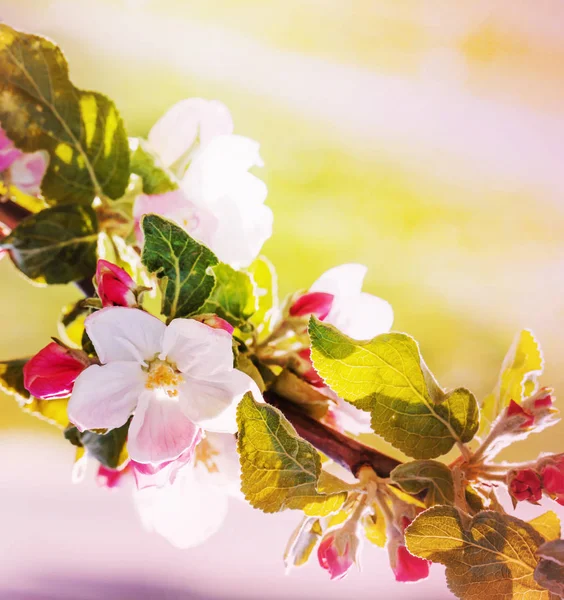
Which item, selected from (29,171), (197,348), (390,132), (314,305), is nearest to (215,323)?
(197,348)

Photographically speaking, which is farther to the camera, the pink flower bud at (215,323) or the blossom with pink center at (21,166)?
the blossom with pink center at (21,166)

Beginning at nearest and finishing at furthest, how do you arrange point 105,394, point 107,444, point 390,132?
point 105,394 < point 107,444 < point 390,132

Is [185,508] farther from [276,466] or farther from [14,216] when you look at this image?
[14,216]

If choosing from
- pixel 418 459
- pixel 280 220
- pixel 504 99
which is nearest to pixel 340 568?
pixel 418 459

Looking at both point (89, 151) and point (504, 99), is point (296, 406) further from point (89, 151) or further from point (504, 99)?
point (504, 99)

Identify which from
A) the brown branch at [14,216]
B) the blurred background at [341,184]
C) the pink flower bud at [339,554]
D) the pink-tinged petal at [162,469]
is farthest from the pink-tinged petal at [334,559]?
the blurred background at [341,184]

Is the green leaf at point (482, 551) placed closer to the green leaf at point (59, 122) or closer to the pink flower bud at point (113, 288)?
the pink flower bud at point (113, 288)
